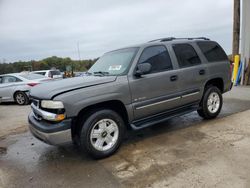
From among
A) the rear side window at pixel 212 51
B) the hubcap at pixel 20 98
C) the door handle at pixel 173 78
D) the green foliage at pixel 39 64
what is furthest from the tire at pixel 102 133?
the green foliage at pixel 39 64

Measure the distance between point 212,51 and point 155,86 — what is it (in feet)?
6.97

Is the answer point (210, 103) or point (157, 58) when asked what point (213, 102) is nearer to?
point (210, 103)

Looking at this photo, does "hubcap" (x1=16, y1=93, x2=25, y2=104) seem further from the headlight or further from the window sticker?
the headlight

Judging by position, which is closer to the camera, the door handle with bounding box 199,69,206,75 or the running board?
the running board

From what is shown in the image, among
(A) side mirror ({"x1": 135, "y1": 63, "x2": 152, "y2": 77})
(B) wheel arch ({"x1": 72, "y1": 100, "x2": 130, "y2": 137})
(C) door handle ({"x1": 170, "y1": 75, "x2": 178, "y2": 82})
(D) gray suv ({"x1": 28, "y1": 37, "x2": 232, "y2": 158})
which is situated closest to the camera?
(D) gray suv ({"x1": 28, "y1": 37, "x2": 232, "y2": 158})

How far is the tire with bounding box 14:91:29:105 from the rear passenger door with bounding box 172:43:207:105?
7501 millimetres

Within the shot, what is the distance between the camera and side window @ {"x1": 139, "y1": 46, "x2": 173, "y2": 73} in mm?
4160

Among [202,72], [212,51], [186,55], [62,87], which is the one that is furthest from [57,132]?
[212,51]

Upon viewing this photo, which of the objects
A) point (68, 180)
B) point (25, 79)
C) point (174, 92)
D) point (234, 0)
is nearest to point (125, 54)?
point (174, 92)

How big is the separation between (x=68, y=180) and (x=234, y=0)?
12.8 m

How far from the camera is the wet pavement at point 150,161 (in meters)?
2.88

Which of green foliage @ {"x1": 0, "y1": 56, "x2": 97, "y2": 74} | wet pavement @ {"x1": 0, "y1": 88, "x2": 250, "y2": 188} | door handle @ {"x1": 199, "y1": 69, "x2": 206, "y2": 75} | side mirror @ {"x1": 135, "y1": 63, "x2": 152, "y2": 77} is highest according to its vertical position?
green foliage @ {"x1": 0, "y1": 56, "x2": 97, "y2": 74}

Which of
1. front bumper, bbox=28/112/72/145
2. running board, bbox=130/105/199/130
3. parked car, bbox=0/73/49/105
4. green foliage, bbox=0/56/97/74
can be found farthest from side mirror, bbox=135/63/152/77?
green foliage, bbox=0/56/97/74

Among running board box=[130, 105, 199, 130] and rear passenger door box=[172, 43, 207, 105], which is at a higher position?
rear passenger door box=[172, 43, 207, 105]
